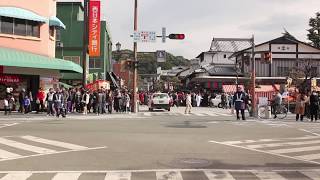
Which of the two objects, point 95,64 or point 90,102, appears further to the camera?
point 95,64

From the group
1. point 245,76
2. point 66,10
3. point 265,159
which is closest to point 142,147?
point 265,159

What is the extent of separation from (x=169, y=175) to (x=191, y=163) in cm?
150

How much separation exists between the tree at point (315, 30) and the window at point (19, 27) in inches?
2237

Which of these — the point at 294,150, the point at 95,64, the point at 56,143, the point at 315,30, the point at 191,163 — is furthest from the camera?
the point at 315,30

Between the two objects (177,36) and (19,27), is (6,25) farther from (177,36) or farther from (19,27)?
(177,36)

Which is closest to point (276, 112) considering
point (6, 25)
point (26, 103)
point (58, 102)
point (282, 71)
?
point (58, 102)

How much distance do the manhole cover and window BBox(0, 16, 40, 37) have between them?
22527 millimetres

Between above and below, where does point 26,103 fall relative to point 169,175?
above

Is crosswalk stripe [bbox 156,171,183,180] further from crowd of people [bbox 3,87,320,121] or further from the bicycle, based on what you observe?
the bicycle

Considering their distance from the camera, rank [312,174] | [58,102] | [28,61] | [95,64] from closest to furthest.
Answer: [312,174]
[58,102]
[28,61]
[95,64]

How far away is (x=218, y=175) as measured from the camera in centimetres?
977

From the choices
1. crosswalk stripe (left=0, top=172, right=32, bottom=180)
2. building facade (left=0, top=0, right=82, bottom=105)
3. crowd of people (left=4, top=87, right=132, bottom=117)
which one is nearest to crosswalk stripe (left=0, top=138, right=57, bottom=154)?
crosswalk stripe (left=0, top=172, right=32, bottom=180)

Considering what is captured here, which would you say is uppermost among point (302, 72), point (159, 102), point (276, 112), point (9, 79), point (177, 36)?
point (177, 36)

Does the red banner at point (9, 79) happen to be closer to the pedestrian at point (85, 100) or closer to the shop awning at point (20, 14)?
the shop awning at point (20, 14)
